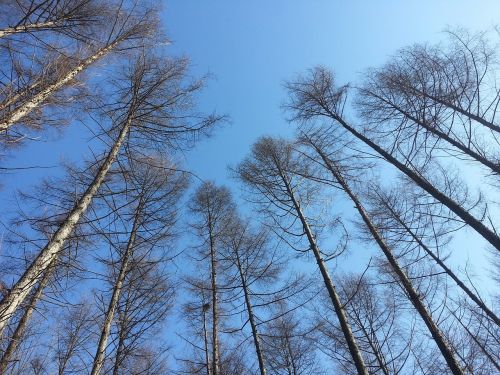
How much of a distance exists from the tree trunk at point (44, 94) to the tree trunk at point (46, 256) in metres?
1.46

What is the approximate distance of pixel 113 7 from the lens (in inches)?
289

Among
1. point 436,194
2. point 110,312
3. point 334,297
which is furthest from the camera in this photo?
point 436,194

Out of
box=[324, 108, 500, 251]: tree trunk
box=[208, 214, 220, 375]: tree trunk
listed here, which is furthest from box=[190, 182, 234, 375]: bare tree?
box=[324, 108, 500, 251]: tree trunk

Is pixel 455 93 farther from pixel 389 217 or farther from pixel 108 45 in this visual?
pixel 108 45

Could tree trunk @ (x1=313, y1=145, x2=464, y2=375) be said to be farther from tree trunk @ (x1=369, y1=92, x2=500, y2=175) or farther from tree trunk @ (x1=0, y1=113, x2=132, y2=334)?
tree trunk @ (x1=0, y1=113, x2=132, y2=334)

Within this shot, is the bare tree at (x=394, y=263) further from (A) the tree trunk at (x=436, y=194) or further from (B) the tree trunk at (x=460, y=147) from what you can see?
(B) the tree trunk at (x=460, y=147)

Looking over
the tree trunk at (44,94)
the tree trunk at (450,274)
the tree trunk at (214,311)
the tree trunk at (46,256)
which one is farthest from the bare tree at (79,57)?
the tree trunk at (450,274)

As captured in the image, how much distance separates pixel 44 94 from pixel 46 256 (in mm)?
3403

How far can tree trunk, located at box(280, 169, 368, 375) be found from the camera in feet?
16.4

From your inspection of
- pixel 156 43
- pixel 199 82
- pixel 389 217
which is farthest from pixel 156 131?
pixel 389 217

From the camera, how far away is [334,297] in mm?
5762

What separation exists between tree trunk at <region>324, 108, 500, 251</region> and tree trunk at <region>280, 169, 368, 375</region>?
7.11ft

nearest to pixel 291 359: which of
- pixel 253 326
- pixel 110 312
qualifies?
pixel 253 326

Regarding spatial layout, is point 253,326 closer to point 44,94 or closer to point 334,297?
point 334,297
